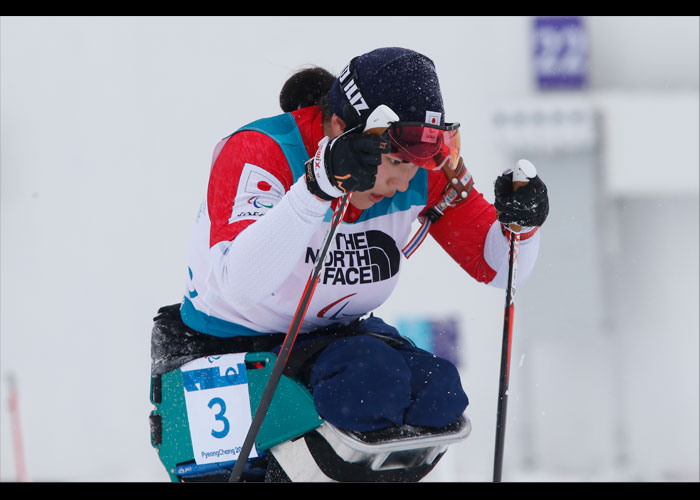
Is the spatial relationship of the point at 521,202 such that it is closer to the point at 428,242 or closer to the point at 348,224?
the point at 348,224

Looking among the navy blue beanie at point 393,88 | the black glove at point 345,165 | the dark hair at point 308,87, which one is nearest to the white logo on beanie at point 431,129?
the navy blue beanie at point 393,88

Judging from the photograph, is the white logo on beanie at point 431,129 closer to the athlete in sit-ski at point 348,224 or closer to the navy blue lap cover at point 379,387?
the athlete in sit-ski at point 348,224

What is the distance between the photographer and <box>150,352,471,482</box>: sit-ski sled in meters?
1.83

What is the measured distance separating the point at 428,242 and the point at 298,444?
343 cm

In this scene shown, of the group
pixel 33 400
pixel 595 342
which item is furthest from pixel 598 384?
pixel 33 400

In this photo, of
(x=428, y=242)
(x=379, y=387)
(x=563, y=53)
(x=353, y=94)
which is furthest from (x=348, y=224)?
(x=563, y=53)

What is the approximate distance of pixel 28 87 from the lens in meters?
5.59

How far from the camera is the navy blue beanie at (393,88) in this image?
1887mm

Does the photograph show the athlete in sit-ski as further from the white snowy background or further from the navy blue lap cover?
the white snowy background

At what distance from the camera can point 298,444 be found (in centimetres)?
192

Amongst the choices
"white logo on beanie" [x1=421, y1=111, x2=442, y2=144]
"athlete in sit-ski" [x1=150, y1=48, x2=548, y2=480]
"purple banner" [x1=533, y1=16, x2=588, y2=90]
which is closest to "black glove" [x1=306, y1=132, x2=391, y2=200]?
"athlete in sit-ski" [x1=150, y1=48, x2=548, y2=480]

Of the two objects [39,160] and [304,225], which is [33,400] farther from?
[304,225]

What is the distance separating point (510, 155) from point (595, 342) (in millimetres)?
1402

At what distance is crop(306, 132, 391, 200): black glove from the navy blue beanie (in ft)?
0.42
